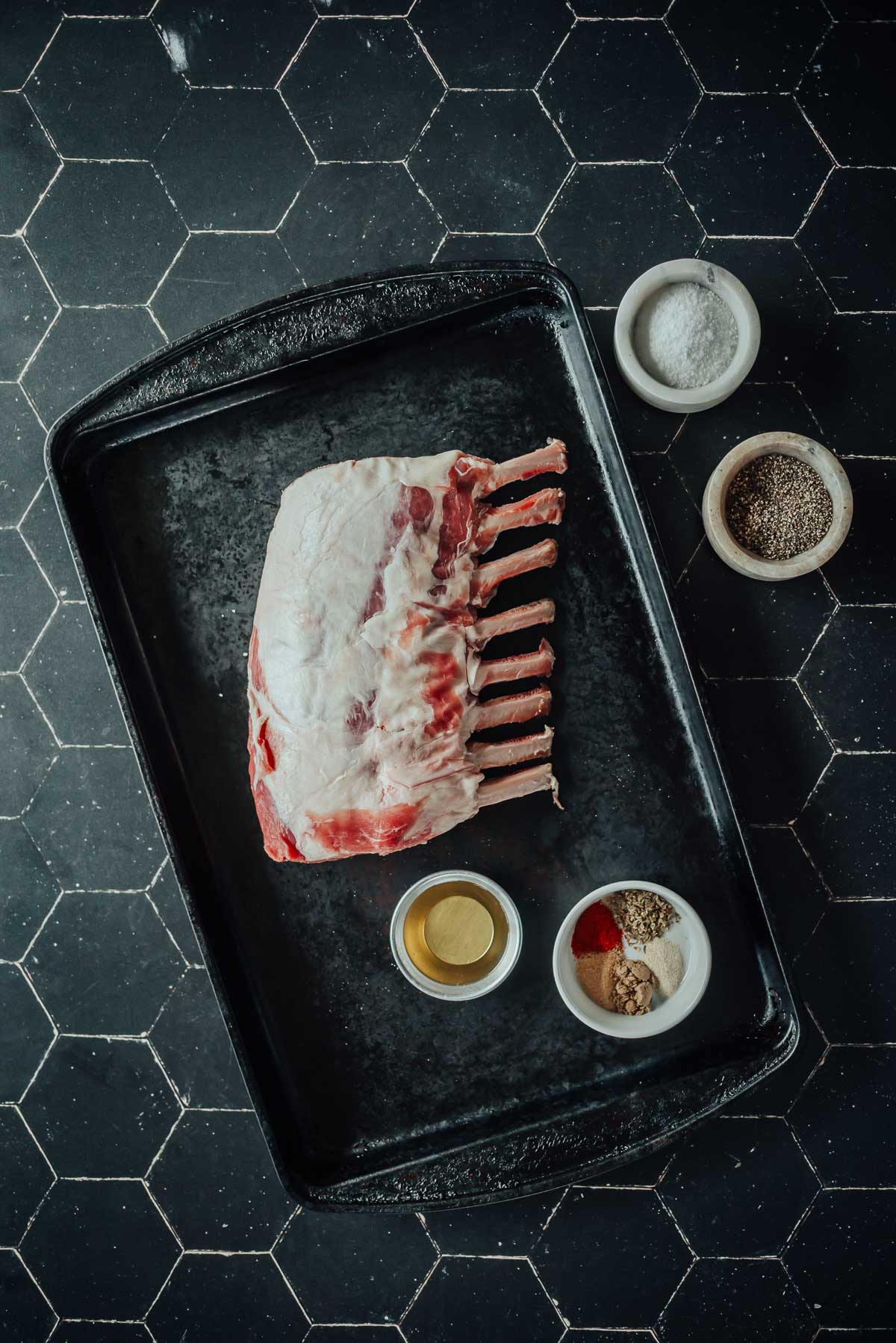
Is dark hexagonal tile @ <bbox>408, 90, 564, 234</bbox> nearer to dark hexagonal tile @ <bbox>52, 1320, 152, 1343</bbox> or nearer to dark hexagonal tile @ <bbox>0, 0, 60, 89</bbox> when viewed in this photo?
dark hexagonal tile @ <bbox>0, 0, 60, 89</bbox>

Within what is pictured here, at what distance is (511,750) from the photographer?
1637 millimetres

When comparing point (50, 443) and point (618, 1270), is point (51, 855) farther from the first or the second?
point (618, 1270)

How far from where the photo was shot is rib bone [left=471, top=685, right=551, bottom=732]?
1.62 metres

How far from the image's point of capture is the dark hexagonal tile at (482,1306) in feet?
6.17

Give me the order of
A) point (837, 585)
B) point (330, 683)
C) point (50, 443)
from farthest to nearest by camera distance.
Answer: point (837, 585), point (50, 443), point (330, 683)

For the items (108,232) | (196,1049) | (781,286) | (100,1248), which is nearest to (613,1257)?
(196,1049)

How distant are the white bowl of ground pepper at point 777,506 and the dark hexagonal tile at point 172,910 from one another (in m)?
1.35

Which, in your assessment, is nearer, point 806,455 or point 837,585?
point 806,455

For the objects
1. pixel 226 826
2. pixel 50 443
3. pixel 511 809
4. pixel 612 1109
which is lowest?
pixel 612 1109

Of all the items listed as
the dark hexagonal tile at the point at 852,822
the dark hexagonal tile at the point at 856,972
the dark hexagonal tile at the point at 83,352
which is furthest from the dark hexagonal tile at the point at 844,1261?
the dark hexagonal tile at the point at 83,352

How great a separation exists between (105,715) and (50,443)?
1.93 feet

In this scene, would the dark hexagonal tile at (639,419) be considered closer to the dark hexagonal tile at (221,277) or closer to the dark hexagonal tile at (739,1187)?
the dark hexagonal tile at (221,277)

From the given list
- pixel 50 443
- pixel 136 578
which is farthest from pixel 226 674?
pixel 50 443

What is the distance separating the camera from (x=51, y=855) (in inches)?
75.3
